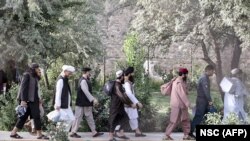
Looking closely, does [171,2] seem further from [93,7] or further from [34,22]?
[34,22]

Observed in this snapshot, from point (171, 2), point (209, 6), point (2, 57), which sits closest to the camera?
point (2, 57)

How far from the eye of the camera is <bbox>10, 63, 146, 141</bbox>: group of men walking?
413 inches

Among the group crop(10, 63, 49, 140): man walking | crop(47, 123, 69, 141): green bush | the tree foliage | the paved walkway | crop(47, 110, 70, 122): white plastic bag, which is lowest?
the paved walkway

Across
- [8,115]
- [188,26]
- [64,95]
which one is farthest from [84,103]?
[188,26]

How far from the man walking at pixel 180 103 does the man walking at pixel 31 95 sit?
277 cm

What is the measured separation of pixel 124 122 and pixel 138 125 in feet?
4.30

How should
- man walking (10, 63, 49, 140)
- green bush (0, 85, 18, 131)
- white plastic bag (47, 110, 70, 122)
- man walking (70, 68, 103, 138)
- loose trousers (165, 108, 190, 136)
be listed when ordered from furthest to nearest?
green bush (0, 85, 18, 131)
man walking (70, 68, 103, 138)
loose trousers (165, 108, 190, 136)
man walking (10, 63, 49, 140)
white plastic bag (47, 110, 70, 122)

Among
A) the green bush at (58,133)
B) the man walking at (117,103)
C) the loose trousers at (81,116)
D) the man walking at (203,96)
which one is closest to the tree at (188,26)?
the man walking at (203,96)

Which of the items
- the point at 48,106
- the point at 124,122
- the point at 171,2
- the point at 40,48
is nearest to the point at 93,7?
the point at 171,2

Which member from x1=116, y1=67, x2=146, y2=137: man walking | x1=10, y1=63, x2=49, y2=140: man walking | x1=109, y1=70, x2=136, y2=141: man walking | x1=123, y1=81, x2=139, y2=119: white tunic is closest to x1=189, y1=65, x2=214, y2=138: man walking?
x1=116, y1=67, x2=146, y2=137: man walking

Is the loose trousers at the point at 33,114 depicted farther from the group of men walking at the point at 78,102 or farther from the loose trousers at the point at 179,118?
the loose trousers at the point at 179,118

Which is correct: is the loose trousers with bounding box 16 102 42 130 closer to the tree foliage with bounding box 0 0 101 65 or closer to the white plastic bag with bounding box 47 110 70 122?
the white plastic bag with bounding box 47 110 70 122

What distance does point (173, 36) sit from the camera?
19609mm

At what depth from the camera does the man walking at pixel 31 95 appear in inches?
412
